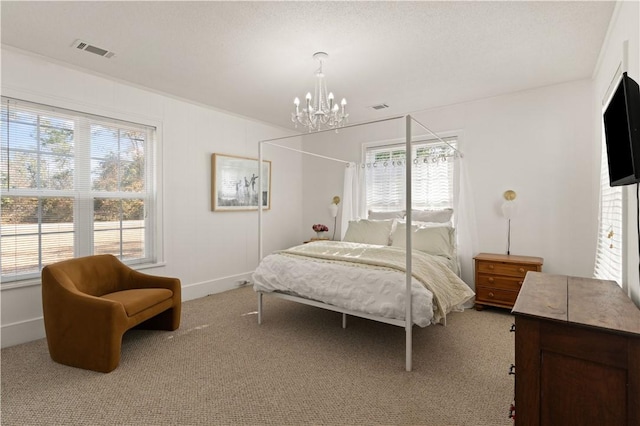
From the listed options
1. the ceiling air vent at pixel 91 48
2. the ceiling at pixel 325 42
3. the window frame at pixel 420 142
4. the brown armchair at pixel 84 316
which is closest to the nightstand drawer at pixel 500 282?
the window frame at pixel 420 142

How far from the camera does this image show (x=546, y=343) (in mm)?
1275

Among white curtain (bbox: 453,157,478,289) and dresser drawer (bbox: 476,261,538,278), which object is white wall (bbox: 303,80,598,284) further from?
dresser drawer (bbox: 476,261,538,278)

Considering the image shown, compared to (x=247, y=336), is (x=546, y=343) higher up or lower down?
higher up

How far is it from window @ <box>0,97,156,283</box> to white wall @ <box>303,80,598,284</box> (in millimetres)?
3904

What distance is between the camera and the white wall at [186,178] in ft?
9.46

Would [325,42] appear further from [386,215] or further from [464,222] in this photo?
[464,222]

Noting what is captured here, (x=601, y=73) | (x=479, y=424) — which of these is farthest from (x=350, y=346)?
(x=601, y=73)

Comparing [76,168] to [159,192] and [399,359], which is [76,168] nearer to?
[159,192]

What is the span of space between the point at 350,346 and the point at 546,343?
5.80ft

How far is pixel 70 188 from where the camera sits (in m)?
3.19

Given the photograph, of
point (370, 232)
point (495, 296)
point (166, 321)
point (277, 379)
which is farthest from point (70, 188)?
point (495, 296)

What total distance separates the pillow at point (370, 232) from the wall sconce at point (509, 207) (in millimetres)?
1329

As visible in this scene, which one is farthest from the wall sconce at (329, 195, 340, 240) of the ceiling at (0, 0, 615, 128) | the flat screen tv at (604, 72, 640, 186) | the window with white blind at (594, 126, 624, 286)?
the flat screen tv at (604, 72, 640, 186)

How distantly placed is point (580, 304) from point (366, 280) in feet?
4.64
